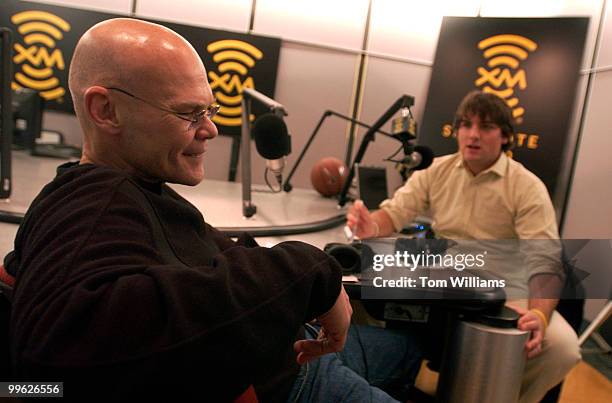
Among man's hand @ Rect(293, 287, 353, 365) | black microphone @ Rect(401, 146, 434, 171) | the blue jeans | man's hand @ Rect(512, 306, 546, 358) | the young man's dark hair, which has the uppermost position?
the young man's dark hair

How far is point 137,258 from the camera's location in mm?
611

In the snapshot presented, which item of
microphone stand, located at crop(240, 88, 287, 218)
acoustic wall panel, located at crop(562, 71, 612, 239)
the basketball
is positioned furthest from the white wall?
microphone stand, located at crop(240, 88, 287, 218)

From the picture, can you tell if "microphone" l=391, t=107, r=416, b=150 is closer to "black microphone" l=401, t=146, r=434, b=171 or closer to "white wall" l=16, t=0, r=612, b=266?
"black microphone" l=401, t=146, r=434, b=171

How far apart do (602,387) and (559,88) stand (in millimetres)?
1844

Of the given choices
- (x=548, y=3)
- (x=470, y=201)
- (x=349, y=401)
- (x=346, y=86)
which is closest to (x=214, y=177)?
(x=346, y=86)

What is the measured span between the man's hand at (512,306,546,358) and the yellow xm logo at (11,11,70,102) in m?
3.15

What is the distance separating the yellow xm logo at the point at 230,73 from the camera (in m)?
3.54

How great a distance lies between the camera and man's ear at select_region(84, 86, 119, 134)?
30.0 inches

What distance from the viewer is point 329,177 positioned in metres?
2.88

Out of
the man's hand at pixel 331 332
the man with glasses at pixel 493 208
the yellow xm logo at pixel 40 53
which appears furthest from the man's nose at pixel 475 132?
the yellow xm logo at pixel 40 53

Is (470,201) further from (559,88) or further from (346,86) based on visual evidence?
(346,86)

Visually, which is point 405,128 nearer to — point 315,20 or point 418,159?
point 418,159

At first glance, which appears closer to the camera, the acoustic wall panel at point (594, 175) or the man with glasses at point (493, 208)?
the man with glasses at point (493, 208)

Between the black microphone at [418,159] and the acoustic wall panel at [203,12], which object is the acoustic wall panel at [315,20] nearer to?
the acoustic wall panel at [203,12]
